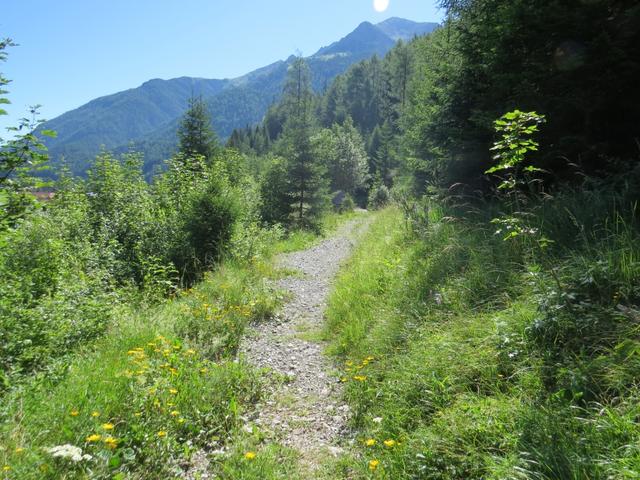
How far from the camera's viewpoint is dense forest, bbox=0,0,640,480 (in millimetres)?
2805

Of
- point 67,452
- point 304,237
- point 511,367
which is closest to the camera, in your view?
point 67,452

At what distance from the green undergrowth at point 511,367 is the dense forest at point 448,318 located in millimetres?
22

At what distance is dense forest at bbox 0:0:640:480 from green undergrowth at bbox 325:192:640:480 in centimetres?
2

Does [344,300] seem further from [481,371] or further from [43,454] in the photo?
[43,454]

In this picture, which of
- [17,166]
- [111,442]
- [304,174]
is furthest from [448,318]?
[304,174]

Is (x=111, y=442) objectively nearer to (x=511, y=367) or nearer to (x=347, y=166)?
(x=511, y=367)

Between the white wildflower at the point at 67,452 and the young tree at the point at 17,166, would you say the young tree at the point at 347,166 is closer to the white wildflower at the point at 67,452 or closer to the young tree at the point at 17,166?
the young tree at the point at 17,166

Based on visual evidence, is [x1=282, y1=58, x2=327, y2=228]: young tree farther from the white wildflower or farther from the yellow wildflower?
the white wildflower

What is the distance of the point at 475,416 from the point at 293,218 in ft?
68.1

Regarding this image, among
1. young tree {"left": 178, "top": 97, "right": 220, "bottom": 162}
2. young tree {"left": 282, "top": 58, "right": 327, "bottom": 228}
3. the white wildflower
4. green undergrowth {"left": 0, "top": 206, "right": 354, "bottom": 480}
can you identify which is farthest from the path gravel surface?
young tree {"left": 178, "top": 97, "right": 220, "bottom": 162}

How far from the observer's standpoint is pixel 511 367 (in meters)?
3.34

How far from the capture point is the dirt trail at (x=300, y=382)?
3.82 metres

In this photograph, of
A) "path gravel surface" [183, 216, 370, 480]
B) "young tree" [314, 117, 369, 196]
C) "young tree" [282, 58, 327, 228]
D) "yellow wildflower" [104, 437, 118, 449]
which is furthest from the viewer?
"young tree" [314, 117, 369, 196]

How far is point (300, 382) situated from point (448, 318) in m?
2.25
